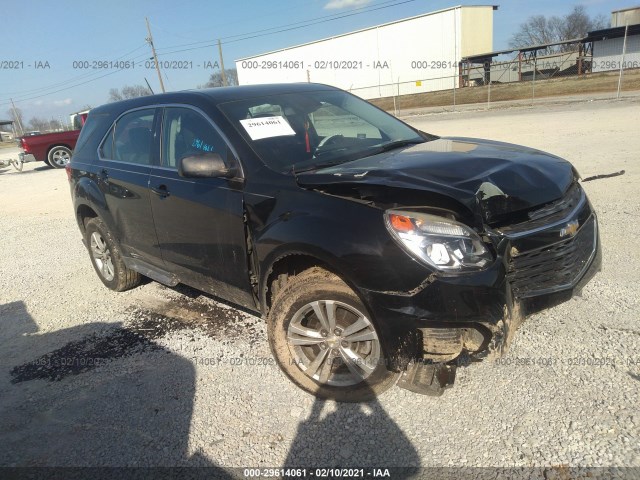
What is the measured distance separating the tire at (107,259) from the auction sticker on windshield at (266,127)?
2173 mm

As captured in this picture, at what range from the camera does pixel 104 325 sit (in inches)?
171

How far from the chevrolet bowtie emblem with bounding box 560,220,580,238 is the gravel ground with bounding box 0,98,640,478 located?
901mm

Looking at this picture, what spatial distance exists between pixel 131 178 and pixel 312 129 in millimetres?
1668

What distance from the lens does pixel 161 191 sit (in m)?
3.70

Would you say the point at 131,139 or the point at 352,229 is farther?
the point at 131,139

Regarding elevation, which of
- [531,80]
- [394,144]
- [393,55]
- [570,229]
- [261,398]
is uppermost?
[393,55]

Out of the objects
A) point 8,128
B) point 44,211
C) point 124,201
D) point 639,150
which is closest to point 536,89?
point 639,150

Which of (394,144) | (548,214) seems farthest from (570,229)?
(394,144)

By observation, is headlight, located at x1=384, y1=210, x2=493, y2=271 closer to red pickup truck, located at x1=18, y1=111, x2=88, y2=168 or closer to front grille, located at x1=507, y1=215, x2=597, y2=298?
front grille, located at x1=507, y1=215, x2=597, y2=298

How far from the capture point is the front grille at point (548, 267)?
2512 mm

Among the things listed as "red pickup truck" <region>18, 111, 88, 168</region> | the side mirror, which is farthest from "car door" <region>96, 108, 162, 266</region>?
"red pickup truck" <region>18, 111, 88, 168</region>

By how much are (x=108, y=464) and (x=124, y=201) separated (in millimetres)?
2337

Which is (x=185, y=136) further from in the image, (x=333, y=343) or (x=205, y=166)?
(x=333, y=343)

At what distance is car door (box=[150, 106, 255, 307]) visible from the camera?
320 cm
